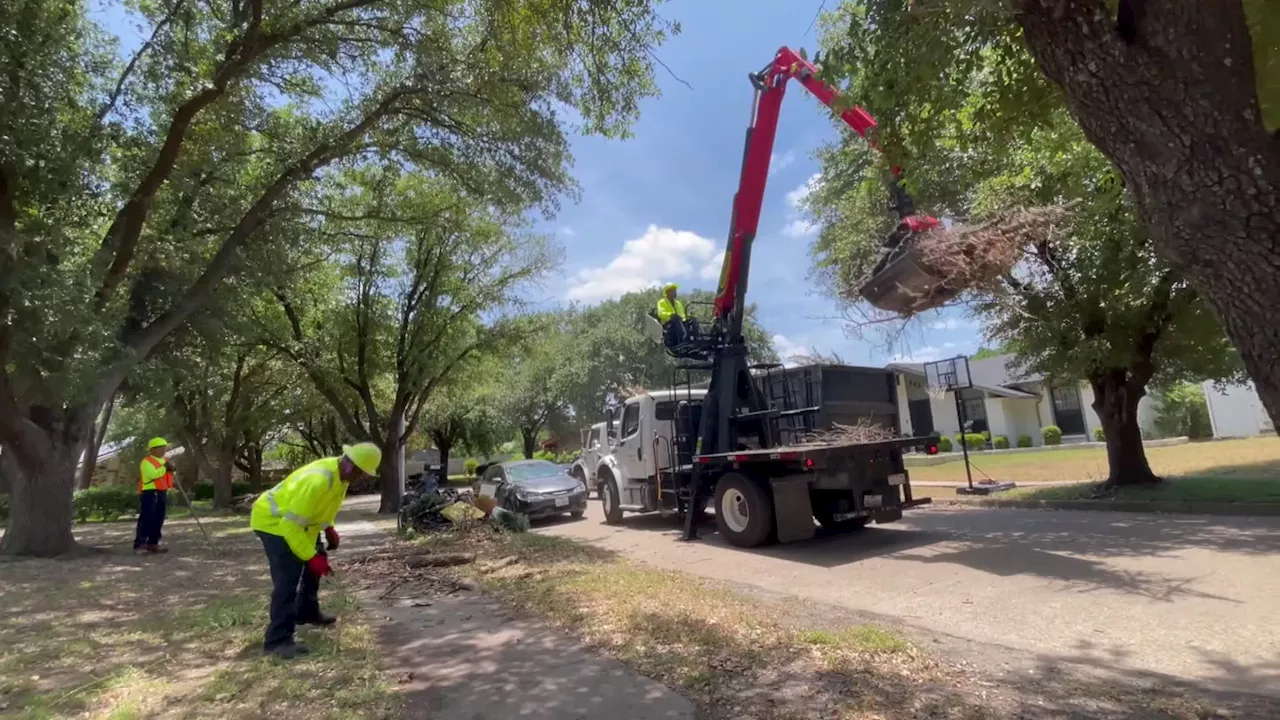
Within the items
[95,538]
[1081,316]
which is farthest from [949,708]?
[95,538]

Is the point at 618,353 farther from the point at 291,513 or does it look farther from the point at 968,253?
the point at 291,513

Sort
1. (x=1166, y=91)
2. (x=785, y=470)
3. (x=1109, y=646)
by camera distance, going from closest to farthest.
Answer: (x=1166, y=91), (x=1109, y=646), (x=785, y=470)

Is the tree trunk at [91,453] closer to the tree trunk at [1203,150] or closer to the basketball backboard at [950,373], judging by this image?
the basketball backboard at [950,373]

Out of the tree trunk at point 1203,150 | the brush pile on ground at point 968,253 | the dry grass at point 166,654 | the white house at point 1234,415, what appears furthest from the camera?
the white house at point 1234,415

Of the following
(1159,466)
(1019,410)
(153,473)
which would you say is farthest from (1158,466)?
(153,473)

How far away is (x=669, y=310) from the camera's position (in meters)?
11.5

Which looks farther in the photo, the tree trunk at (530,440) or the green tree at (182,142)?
the tree trunk at (530,440)

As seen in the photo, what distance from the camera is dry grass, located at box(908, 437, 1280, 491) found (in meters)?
15.1

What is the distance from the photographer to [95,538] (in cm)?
1531

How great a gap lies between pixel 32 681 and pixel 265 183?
10.2m

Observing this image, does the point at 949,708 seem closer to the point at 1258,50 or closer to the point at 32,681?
the point at 1258,50

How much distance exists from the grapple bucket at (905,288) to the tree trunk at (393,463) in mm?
15868

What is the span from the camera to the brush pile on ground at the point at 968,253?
784 cm

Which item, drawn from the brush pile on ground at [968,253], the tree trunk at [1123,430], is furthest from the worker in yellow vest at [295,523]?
the tree trunk at [1123,430]
